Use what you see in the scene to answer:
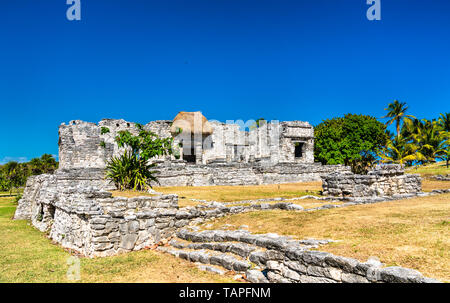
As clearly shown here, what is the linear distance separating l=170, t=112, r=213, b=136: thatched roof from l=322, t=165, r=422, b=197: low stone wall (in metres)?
19.2

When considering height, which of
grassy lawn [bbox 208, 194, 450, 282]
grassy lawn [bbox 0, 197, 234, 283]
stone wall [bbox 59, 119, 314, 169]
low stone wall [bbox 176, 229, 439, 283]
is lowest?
grassy lawn [bbox 0, 197, 234, 283]

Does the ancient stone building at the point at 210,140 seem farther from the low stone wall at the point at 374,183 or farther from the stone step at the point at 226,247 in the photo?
the stone step at the point at 226,247

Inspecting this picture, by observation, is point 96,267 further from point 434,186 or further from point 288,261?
point 434,186

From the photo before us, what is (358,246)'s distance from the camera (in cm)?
542

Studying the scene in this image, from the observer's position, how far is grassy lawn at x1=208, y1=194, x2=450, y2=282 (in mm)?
4645

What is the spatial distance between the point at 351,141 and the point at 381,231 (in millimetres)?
32875

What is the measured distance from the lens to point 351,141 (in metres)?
36.9

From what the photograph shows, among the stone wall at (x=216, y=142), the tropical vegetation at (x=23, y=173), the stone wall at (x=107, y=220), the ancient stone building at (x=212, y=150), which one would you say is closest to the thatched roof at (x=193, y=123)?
the ancient stone building at (x=212, y=150)

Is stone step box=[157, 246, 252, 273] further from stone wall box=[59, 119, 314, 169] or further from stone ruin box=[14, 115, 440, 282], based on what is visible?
stone wall box=[59, 119, 314, 169]

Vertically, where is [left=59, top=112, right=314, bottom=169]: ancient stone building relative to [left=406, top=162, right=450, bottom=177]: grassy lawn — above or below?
above

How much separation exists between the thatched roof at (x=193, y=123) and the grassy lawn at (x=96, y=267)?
897 inches

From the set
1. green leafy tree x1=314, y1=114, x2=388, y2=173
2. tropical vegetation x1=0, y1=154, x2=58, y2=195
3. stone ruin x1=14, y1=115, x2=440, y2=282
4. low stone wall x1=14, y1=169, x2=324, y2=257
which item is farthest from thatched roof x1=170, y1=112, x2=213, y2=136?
low stone wall x1=14, y1=169, x2=324, y2=257

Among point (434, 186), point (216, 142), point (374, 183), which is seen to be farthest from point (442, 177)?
point (216, 142)

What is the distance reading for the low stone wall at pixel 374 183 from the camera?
13.0 m
